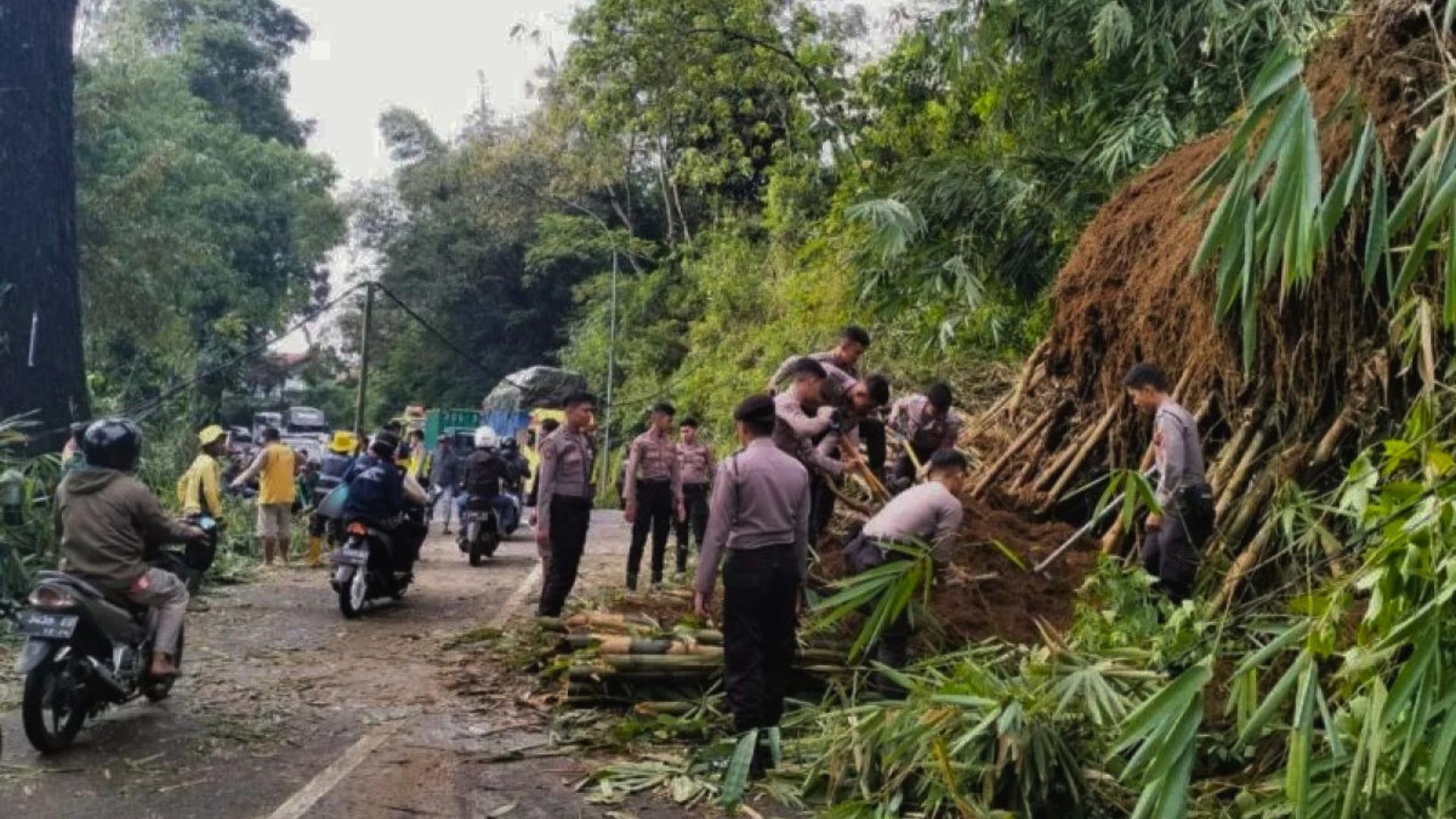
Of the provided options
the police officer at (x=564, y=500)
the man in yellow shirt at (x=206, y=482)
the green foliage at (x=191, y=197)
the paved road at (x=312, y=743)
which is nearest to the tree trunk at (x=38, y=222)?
the man in yellow shirt at (x=206, y=482)

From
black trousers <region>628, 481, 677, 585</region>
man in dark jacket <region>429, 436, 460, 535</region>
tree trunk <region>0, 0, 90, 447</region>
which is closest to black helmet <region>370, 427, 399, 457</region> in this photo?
black trousers <region>628, 481, 677, 585</region>

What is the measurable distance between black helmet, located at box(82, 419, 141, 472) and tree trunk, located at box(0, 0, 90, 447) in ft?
19.3

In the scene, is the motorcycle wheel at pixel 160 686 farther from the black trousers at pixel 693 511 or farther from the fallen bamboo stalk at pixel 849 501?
the black trousers at pixel 693 511

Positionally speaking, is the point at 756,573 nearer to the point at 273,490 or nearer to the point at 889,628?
the point at 889,628

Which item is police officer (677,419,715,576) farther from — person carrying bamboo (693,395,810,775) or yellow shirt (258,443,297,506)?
person carrying bamboo (693,395,810,775)

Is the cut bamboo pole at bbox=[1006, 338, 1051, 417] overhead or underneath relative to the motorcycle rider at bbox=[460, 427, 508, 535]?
overhead

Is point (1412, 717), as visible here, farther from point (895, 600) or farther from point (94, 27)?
point (94, 27)

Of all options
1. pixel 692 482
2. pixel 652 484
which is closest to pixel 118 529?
pixel 652 484

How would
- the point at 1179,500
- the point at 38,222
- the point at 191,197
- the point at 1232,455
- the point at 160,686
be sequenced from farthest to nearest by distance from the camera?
the point at 191,197 → the point at 38,222 → the point at 1232,455 → the point at 160,686 → the point at 1179,500

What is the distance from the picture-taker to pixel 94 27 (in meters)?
37.0

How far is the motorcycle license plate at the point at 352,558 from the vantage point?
10133mm

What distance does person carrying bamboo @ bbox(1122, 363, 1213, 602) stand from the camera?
6.88 m

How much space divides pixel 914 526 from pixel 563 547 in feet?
11.6

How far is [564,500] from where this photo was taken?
910 centimetres
